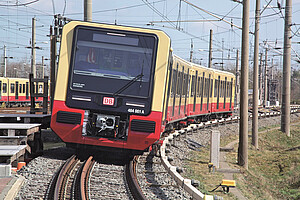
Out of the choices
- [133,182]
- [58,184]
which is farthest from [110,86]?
[58,184]

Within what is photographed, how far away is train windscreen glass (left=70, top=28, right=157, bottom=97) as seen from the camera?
11352 millimetres

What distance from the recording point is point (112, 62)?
11.4 metres

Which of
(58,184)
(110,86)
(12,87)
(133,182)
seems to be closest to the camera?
(58,184)

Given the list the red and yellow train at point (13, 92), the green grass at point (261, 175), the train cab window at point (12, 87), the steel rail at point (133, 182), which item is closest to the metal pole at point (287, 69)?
the green grass at point (261, 175)

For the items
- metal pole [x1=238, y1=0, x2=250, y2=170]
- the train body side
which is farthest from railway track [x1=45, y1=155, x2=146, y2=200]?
metal pole [x1=238, y1=0, x2=250, y2=170]

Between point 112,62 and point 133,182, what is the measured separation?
3.49 metres

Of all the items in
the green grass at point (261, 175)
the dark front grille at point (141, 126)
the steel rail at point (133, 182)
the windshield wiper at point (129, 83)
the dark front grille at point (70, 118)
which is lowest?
the green grass at point (261, 175)

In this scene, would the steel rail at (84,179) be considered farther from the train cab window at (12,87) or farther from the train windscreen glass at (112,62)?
the train cab window at (12,87)

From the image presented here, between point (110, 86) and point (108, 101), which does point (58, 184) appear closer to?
point (108, 101)

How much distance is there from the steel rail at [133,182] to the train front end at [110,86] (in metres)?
0.50

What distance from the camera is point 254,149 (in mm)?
21922

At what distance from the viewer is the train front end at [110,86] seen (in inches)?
443

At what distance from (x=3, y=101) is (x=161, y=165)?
3518 cm

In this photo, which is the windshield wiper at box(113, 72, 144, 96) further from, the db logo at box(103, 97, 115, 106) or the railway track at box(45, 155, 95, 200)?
the railway track at box(45, 155, 95, 200)
